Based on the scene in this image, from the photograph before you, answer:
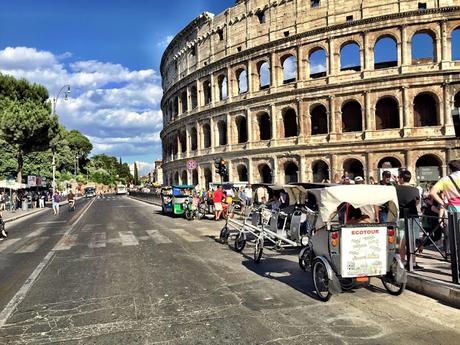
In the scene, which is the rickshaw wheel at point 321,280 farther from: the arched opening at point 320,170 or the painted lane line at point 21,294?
the arched opening at point 320,170

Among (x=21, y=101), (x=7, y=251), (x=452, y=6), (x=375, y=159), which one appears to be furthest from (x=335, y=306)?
(x=21, y=101)

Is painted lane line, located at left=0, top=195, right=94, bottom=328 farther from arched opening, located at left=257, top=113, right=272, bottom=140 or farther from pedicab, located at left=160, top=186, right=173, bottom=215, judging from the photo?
arched opening, located at left=257, top=113, right=272, bottom=140

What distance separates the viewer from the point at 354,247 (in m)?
6.01

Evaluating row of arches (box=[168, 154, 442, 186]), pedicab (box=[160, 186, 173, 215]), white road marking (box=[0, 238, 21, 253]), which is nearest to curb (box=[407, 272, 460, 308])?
white road marking (box=[0, 238, 21, 253])

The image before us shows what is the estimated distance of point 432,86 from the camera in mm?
28297

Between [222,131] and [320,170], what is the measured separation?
1188 cm

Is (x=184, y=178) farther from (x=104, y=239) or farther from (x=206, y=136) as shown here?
(x=104, y=239)

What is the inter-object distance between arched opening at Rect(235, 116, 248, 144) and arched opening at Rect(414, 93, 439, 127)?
1465 centimetres

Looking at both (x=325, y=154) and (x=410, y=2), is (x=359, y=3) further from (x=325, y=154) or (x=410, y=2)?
(x=325, y=154)

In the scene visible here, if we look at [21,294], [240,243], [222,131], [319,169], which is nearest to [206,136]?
[222,131]

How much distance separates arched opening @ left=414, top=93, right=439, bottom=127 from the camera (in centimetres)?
2917

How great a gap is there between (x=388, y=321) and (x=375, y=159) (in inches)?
1034

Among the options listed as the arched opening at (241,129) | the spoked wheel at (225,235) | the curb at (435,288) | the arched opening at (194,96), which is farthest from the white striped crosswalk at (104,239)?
the arched opening at (194,96)

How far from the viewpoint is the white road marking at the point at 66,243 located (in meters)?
11.7
